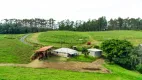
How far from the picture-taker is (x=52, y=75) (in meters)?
48.7

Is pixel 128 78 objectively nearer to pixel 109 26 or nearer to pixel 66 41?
pixel 66 41

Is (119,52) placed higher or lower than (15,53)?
higher

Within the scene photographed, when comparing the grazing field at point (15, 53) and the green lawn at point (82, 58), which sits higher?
the grazing field at point (15, 53)

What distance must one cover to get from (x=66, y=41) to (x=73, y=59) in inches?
980

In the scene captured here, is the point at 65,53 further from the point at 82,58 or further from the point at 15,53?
the point at 15,53

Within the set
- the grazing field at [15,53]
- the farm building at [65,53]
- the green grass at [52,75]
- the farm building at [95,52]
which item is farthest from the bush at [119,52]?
the grazing field at [15,53]

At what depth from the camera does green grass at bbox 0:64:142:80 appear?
4566 centimetres

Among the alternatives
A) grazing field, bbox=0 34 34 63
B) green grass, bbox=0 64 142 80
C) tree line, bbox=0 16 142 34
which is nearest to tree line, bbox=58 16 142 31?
tree line, bbox=0 16 142 34

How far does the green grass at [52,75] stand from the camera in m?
45.7

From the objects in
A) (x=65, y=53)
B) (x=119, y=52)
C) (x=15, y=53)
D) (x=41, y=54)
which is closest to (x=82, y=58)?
(x=65, y=53)

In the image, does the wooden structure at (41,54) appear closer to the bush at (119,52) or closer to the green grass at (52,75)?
the green grass at (52,75)

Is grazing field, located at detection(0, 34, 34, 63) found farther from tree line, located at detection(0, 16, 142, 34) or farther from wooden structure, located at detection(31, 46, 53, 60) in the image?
tree line, located at detection(0, 16, 142, 34)

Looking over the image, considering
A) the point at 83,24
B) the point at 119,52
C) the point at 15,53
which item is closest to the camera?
the point at 119,52

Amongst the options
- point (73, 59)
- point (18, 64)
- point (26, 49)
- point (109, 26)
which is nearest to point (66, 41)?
point (26, 49)
